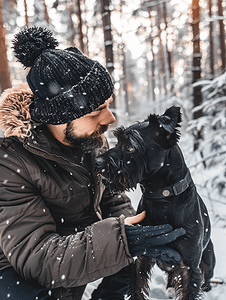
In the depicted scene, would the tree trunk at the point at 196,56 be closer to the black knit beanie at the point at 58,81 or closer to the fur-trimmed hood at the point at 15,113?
the black knit beanie at the point at 58,81

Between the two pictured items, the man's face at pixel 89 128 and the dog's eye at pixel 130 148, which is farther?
the man's face at pixel 89 128

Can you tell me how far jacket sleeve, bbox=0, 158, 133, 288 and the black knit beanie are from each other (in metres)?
0.55

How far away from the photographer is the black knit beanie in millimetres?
1541

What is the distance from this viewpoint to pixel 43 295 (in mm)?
1516

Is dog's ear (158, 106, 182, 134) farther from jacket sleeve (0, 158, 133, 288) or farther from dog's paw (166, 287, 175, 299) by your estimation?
dog's paw (166, 287, 175, 299)

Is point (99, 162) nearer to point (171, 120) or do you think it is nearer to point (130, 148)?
point (130, 148)

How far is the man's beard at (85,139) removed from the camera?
1.69 m

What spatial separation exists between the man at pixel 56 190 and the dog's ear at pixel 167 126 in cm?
47

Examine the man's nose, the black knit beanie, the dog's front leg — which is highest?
the black knit beanie

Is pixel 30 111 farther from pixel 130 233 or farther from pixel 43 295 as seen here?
pixel 43 295

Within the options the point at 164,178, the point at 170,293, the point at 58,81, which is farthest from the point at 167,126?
the point at 170,293

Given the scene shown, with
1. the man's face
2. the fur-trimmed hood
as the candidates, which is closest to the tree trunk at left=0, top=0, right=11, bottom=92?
the fur-trimmed hood

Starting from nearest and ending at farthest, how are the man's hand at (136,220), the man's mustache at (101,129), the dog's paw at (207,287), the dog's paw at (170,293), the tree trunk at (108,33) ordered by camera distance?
the man's hand at (136,220), the man's mustache at (101,129), the dog's paw at (207,287), the dog's paw at (170,293), the tree trunk at (108,33)

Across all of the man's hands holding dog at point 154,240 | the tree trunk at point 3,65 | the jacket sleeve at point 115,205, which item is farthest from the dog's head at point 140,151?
the tree trunk at point 3,65
